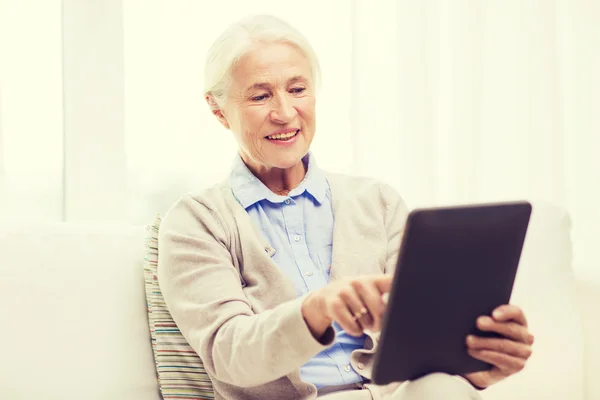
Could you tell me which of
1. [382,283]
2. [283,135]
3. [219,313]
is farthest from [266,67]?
[382,283]

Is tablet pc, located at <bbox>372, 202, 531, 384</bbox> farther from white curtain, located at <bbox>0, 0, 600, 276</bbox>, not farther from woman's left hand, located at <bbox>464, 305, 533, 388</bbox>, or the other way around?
white curtain, located at <bbox>0, 0, 600, 276</bbox>

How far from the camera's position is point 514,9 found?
259 centimetres

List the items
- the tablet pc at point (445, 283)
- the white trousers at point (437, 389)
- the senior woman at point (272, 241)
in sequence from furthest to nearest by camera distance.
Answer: the senior woman at point (272, 241) → the white trousers at point (437, 389) → the tablet pc at point (445, 283)

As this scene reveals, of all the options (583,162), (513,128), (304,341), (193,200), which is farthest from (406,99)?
(304,341)

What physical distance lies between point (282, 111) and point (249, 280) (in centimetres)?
36

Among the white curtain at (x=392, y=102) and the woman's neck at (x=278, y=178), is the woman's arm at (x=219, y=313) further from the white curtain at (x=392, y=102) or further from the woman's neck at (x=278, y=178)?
the white curtain at (x=392, y=102)

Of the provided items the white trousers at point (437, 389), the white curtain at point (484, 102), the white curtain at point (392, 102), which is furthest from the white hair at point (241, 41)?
the white curtain at point (484, 102)

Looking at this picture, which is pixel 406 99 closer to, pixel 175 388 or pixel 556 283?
pixel 556 283

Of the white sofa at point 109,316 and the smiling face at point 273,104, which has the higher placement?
the smiling face at point 273,104

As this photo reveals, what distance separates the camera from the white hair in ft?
5.09

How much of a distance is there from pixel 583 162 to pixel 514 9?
0.58 m

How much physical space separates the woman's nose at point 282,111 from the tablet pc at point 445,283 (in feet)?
2.00

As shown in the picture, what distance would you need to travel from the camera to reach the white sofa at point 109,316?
1.46 m

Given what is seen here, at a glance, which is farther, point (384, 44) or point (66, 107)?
point (384, 44)
